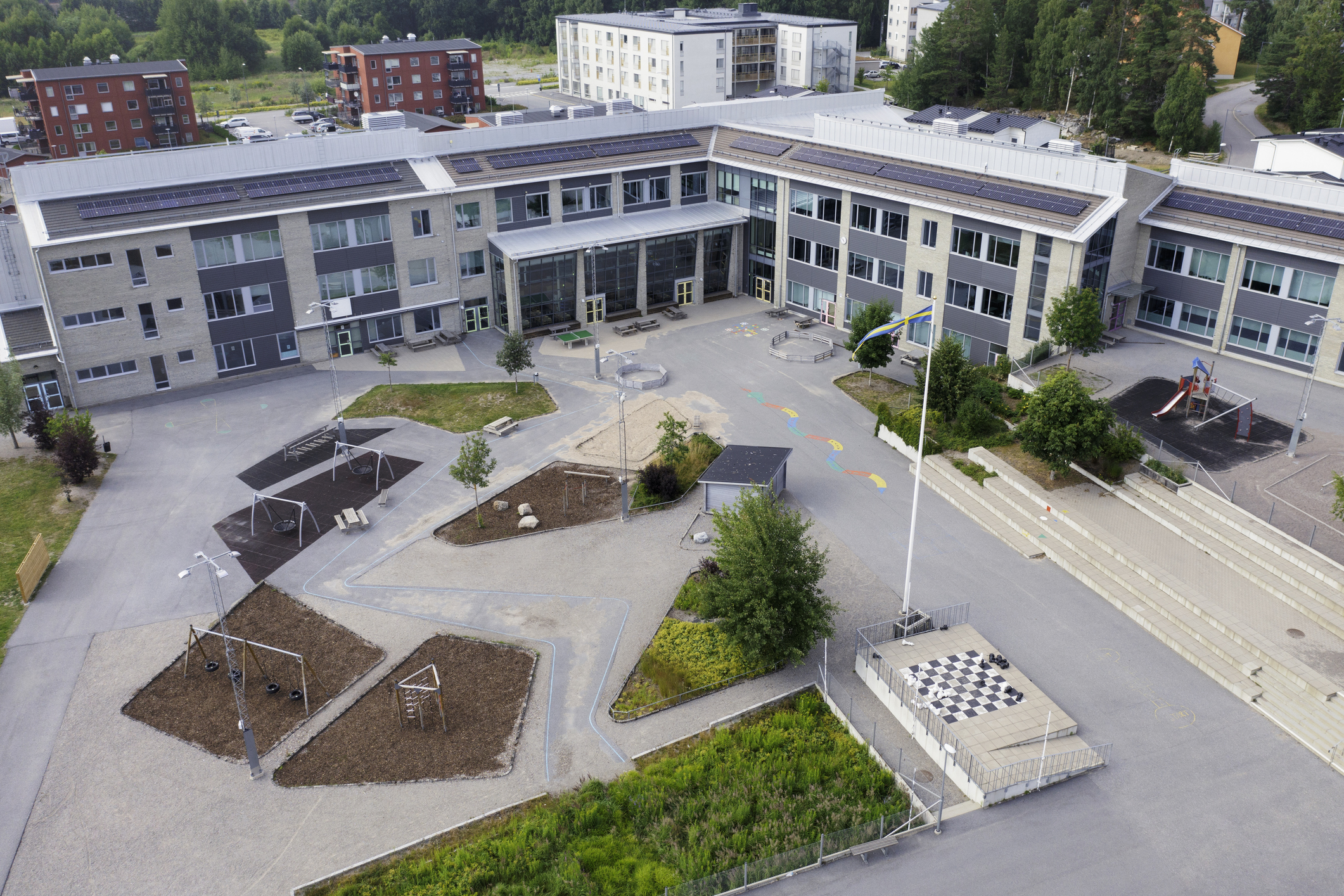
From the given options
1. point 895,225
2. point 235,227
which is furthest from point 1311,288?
point 235,227

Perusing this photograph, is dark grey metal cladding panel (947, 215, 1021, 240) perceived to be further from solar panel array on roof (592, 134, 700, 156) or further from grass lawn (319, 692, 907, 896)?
grass lawn (319, 692, 907, 896)

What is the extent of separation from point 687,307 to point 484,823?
41420 millimetres

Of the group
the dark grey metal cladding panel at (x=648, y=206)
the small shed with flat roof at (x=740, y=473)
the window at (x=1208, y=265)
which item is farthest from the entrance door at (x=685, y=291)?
the window at (x=1208, y=265)

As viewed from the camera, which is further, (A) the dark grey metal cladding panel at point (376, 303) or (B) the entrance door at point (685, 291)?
(B) the entrance door at point (685, 291)

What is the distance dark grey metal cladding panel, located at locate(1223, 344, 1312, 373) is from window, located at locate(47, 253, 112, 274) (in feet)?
178

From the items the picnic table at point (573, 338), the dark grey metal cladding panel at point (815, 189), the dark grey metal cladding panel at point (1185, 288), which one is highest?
the dark grey metal cladding panel at point (815, 189)

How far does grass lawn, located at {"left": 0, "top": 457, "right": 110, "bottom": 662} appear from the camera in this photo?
111 feet

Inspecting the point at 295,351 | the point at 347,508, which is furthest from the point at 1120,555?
the point at 295,351

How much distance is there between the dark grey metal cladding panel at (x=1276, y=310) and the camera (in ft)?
141

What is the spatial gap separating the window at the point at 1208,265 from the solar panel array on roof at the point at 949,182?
6.24 meters

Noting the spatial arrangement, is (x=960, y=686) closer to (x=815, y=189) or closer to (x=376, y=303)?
(x=815, y=189)

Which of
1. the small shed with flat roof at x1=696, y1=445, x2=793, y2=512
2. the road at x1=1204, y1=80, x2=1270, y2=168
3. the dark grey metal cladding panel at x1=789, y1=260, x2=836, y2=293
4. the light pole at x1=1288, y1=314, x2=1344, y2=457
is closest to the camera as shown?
the light pole at x1=1288, y1=314, x2=1344, y2=457

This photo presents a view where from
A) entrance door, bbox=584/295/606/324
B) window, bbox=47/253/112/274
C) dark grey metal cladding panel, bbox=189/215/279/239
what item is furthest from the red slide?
window, bbox=47/253/112/274

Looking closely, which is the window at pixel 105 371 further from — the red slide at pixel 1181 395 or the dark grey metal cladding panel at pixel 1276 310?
the dark grey metal cladding panel at pixel 1276 310
